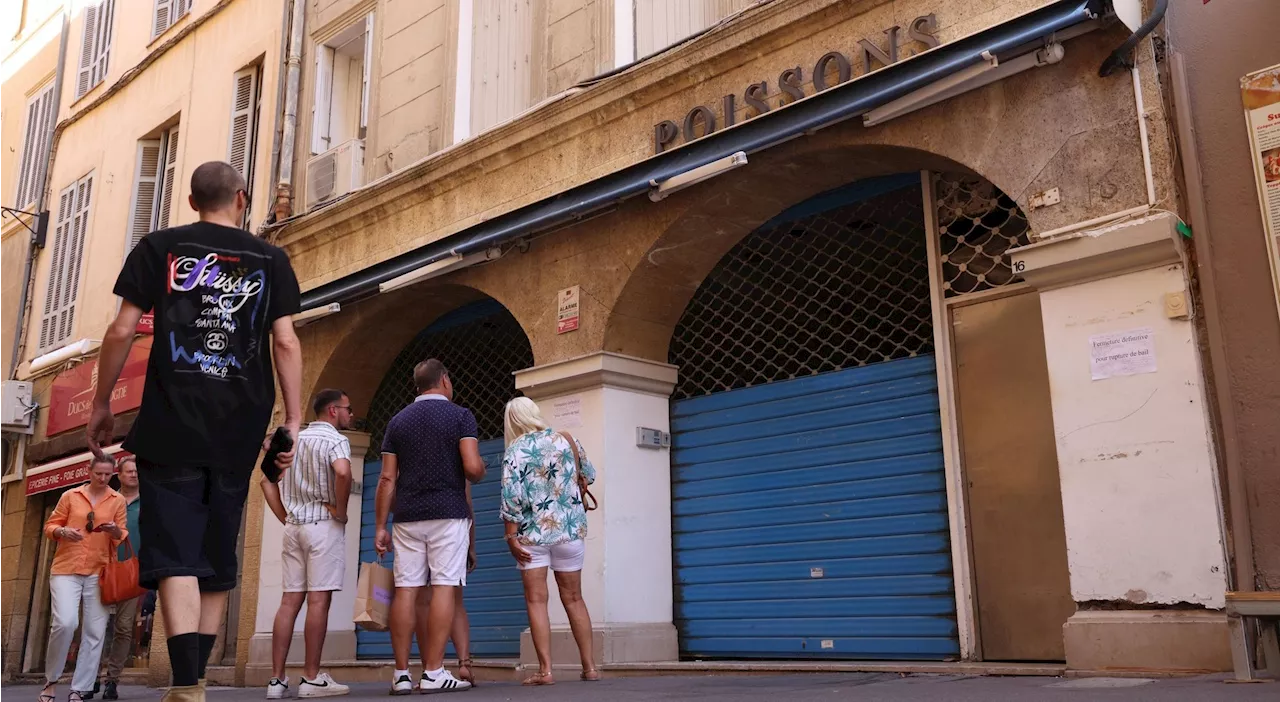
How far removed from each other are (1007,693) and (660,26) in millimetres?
6060

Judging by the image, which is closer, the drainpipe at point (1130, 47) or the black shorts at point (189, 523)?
the black shorts at point (189, 523)

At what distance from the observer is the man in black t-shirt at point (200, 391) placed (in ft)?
11.5

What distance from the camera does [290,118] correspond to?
471 inches

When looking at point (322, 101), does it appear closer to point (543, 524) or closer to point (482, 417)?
point (482, 417)

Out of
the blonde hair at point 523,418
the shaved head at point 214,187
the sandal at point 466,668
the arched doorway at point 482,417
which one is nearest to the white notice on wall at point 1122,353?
the blonde hair at point 523,418

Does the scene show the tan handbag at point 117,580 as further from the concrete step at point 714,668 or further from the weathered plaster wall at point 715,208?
the weathered plaster wall at point 715,208

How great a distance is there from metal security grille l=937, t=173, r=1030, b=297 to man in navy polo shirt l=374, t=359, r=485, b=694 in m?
3.24

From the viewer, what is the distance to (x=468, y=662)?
640cm

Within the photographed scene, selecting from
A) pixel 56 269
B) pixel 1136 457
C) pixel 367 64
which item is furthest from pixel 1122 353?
pixel 56 269

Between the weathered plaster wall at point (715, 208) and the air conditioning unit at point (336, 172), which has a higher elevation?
the air conditioning unit at point (336, 172)

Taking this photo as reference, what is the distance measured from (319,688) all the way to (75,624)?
1854mm

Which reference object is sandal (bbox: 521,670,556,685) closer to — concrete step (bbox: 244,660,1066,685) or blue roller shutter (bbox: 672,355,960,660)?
concrete step (bbox: 244,660,1066,685)

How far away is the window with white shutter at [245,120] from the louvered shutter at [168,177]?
4.41 ft

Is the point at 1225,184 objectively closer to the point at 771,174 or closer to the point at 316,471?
the point at 771,174
